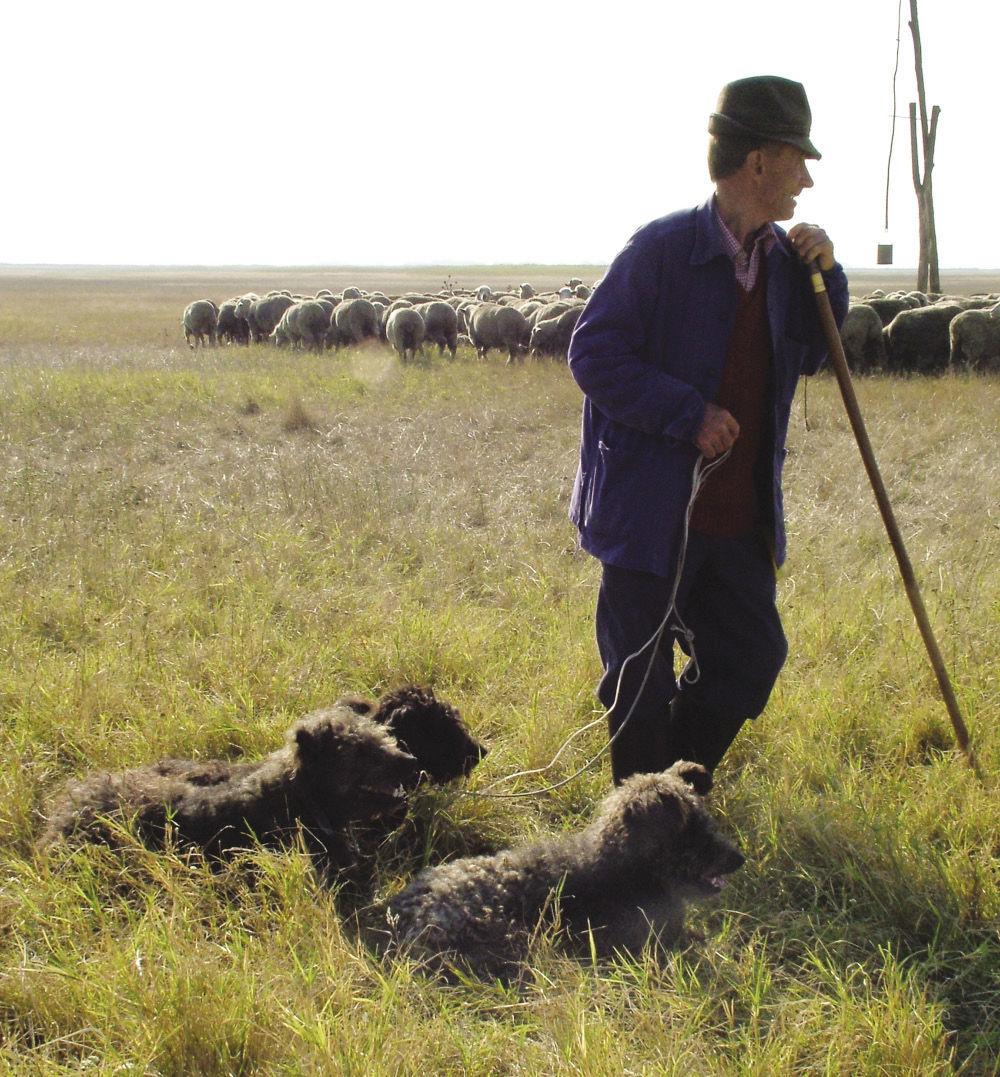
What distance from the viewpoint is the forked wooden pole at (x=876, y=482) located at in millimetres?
3293

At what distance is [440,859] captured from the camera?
352 cm

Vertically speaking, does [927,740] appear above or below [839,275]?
below

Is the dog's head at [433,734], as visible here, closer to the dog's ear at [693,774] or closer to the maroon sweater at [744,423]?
the dog's ear at [693,774]

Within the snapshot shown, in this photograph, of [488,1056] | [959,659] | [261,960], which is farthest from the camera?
[959,659]

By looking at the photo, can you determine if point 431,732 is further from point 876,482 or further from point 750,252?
point 750,252

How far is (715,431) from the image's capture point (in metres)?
3.06

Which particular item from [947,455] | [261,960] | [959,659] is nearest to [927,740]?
[959,659]

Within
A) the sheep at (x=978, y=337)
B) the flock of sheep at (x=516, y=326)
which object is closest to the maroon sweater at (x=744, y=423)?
the flock of sheep at (x=516, y=326)

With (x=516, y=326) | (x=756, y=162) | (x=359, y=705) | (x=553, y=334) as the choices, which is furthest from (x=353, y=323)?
(x=756, y=162)

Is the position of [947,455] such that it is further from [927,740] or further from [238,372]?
[238,372]

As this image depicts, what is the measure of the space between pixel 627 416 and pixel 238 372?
14892mm

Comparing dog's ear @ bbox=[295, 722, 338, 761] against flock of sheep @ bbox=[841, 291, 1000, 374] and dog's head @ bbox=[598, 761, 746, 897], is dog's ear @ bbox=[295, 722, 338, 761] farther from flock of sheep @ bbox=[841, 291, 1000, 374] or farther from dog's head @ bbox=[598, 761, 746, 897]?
flock of sheep @ bbox=[841, 291, 1000, 374]

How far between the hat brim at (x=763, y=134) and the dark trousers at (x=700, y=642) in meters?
1.26

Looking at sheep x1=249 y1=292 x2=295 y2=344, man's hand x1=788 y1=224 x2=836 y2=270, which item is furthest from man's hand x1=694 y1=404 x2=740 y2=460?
sheep x1=249 y1=292 x2=295 y2=344
